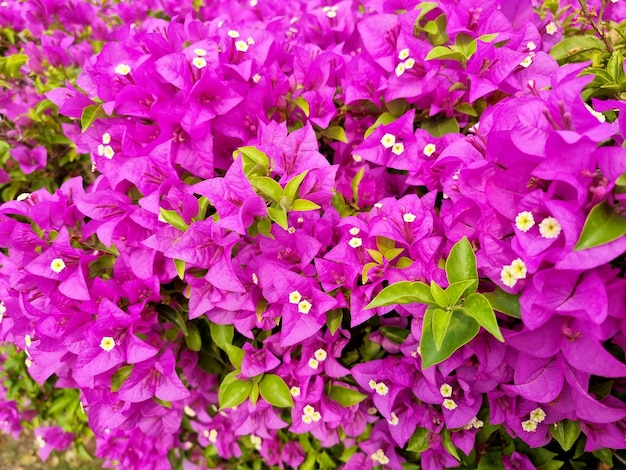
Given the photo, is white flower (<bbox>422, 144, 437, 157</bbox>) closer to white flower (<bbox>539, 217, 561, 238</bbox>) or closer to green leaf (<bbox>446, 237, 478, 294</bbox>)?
green leaf (<bbox>446, 237, 478, 294</bbox>)

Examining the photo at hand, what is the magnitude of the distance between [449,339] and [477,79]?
0.92 metres

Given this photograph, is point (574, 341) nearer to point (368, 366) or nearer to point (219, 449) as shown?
point (368, 366)

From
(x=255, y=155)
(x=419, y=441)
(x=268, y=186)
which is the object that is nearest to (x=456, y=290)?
(x=268, y=186)

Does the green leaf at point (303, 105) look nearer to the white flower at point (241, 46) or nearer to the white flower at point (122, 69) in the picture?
the white flower at point (241, 46)

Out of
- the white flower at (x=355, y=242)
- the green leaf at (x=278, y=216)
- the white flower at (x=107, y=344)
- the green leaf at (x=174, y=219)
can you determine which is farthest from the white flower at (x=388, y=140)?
the white flower at (x=107, y=344)

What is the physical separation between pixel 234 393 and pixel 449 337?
33.5 inches

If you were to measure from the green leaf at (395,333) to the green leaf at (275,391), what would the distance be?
0.41 m

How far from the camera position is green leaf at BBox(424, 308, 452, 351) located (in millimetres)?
1225

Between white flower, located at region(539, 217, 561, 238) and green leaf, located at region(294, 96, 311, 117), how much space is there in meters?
0.95

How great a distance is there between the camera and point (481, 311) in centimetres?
122

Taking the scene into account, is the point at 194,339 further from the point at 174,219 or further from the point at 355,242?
the point at 355,242

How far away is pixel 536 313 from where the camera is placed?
3.98 ft

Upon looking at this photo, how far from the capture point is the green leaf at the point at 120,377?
1713mm

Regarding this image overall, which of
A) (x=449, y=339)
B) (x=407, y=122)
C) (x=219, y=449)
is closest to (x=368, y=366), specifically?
(x=449, y=339)
